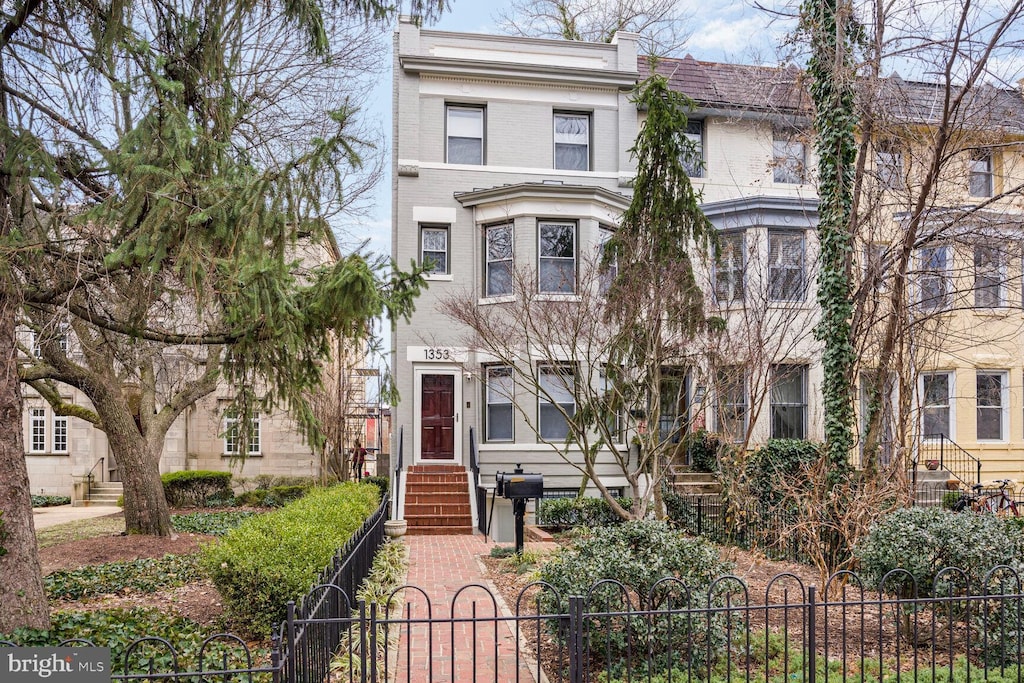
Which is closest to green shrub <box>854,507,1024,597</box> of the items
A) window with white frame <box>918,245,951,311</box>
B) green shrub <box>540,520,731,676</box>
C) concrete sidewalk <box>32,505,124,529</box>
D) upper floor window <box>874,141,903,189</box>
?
green shrub <box>540,520,731,676</box>

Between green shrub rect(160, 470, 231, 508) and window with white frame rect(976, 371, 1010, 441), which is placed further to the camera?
green shrub rect(160, 470, 231, 508)

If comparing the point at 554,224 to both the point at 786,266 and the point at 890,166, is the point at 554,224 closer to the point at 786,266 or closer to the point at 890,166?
the point at 786,266

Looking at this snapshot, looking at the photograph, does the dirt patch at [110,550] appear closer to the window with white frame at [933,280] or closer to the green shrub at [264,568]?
the green shrub at [264,568]

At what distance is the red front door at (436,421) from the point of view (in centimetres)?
1828

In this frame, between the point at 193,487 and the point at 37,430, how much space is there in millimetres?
7508

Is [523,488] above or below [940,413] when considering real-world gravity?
below

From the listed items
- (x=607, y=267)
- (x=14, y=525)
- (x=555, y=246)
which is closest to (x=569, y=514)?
(x=607, y=267)

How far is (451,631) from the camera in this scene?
592 centimetres

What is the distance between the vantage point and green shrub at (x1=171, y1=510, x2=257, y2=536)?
16.8 metres

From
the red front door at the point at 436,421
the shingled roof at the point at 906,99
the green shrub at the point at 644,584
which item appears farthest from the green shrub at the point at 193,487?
the green shrub at the point at 644,584

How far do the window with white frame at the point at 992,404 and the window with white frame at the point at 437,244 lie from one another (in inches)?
547

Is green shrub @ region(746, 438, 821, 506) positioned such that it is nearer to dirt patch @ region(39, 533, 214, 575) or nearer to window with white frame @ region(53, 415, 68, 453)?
dirt patch @ region(39, 533, 214, 575)

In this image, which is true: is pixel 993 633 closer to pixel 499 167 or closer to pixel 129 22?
pixel 129 22

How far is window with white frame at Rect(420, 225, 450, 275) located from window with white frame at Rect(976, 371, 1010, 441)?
13.9m
